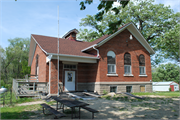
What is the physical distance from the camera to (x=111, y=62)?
53.2ft

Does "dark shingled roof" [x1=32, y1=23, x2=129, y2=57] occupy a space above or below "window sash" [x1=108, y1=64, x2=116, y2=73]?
above

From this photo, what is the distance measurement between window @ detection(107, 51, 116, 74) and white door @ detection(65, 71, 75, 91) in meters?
4.00

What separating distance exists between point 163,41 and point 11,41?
44908 millimetres

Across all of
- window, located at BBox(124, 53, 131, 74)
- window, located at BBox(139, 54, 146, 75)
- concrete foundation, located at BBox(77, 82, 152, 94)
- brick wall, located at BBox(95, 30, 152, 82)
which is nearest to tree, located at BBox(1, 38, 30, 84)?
concrete foundation, located at BBox(77, 82, 152, 94)

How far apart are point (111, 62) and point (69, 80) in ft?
16.1

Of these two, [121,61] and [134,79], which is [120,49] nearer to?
[121,61]

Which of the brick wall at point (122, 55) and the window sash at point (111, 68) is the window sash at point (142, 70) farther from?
the window sash at point (111, 68)

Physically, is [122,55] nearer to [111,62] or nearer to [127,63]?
[127,63]

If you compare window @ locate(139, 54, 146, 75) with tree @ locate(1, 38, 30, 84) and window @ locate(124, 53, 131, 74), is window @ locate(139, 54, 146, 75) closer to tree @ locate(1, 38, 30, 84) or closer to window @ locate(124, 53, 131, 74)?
window @ locate(124, 53, 131, 74)

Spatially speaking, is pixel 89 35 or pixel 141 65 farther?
pixel 89 35

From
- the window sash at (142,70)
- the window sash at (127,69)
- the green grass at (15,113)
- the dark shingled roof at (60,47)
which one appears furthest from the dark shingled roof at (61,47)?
the green grass at (15,113)

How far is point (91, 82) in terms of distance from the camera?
16172 mm

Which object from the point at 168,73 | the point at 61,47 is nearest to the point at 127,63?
the point at 61,47

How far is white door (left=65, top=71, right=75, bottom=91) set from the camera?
1563 centimetres
